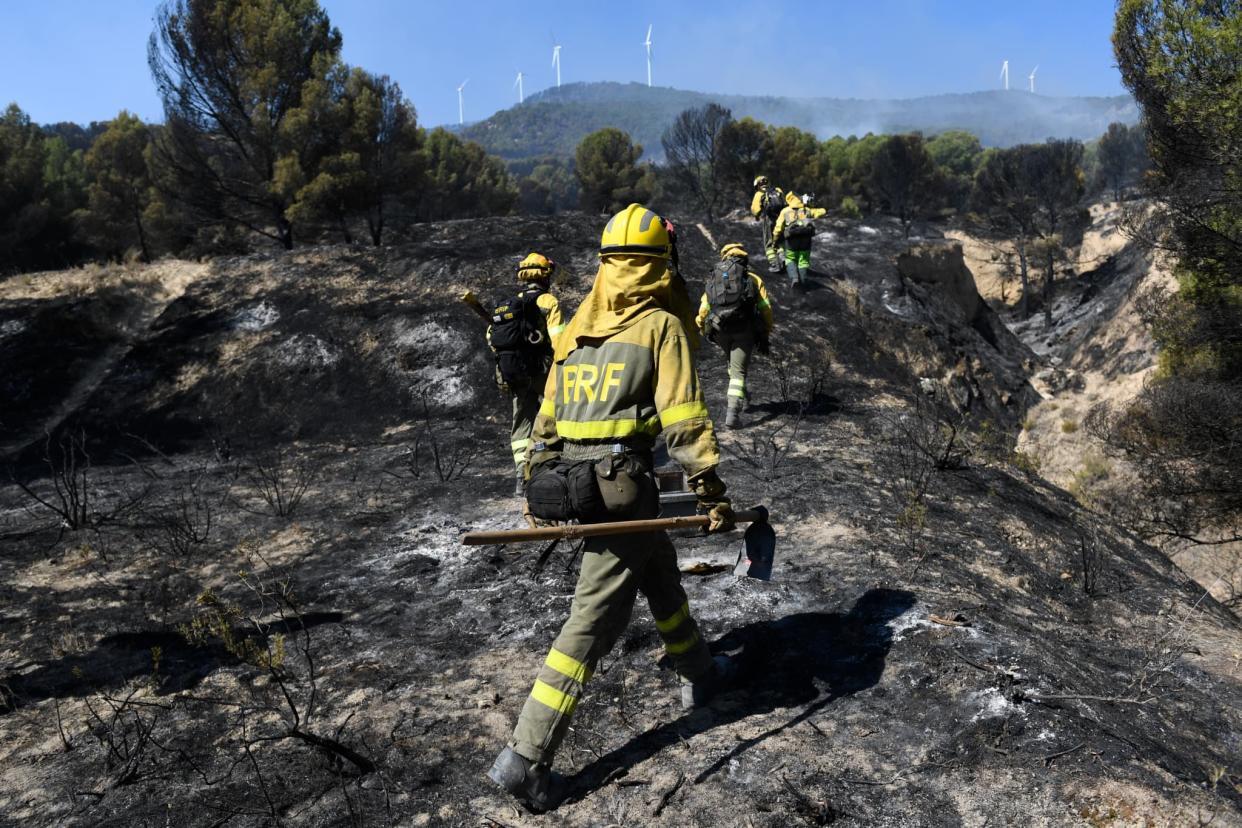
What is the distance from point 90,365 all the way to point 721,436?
11.2 meters

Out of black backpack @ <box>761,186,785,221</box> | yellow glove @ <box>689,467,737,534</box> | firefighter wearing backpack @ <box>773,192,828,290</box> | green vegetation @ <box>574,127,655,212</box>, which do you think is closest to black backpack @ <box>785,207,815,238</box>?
firefighter wearing backpack @ <box>773,192,828,290</box>

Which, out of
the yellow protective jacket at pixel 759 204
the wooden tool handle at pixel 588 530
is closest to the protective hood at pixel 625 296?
the wooden tool handle at pixel 588 530

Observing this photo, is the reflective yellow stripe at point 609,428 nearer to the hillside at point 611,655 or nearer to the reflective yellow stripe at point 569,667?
the reflective yellow stripe at point 569,667

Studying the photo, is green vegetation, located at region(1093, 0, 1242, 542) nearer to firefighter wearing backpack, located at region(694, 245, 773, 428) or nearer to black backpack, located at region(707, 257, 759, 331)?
firefighter wearing backpack, located at region(694, 245, 773, 428)

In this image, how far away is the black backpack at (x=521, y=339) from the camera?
6.42 m

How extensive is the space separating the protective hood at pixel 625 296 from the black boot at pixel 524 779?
1596mm

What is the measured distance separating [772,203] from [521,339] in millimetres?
10004

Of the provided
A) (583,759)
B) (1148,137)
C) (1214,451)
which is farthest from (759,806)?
(1148,137)

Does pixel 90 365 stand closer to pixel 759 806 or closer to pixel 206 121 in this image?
pixel 206 121

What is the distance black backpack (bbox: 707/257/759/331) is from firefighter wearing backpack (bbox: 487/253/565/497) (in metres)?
2.08

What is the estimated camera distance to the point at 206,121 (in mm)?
19531

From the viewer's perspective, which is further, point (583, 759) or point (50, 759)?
point (50, 759)

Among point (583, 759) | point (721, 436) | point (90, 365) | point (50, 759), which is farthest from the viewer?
point (90, 365)

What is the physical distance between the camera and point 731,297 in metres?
7.96
